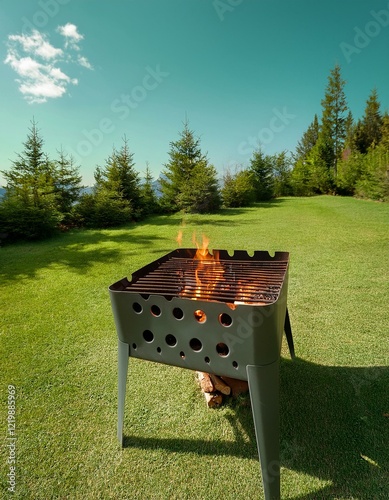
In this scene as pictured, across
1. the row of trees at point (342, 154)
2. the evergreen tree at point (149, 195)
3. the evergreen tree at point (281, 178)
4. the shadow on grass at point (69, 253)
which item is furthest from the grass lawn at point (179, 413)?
the evergreen tree at point (281, 178)

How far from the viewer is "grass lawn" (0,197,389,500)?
1.35 metres

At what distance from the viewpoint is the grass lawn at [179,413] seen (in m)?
1.35

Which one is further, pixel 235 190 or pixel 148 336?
pixel 235 190

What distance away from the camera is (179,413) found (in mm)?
1754

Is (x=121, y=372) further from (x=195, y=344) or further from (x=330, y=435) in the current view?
(x=330, y=435)

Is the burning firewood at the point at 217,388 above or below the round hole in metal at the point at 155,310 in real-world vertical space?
below

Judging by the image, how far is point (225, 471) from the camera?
140cm

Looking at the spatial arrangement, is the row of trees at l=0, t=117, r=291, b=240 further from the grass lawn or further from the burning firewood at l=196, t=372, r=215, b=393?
the burning firewood at l=196, t=372, r=215, b=393

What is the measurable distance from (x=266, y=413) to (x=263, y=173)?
20562 millimetres

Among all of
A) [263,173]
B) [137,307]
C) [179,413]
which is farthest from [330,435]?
[263,173]

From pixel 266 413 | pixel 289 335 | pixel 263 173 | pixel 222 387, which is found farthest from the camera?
pixel 263 173

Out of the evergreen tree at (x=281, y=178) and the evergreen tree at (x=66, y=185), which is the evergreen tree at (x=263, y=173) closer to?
the evergreen tree at (x=281, y=178)

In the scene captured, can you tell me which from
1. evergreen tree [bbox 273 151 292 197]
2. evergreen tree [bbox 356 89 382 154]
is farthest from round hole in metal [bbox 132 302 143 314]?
evergreen tree [bbox 356 89 382 154]

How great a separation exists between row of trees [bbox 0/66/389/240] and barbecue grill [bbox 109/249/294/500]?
837 cm
